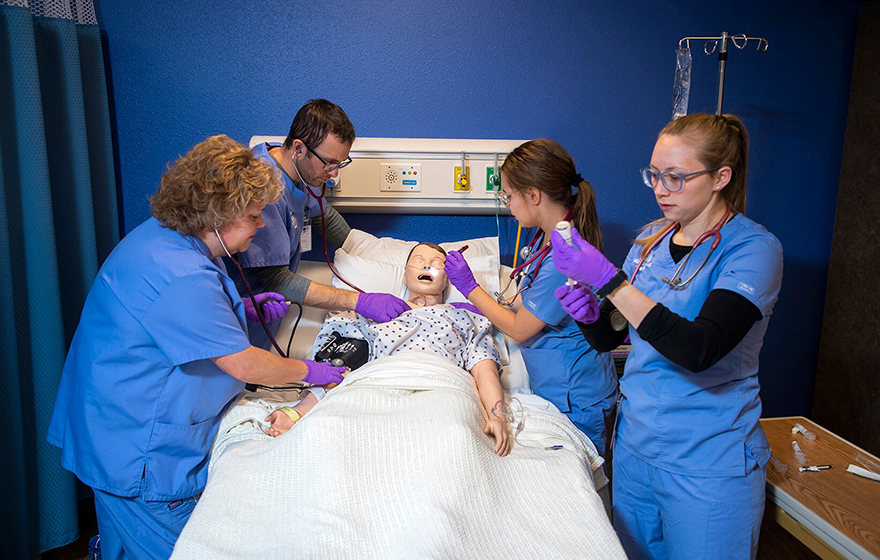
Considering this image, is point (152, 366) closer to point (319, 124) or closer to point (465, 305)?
point (319, 124)

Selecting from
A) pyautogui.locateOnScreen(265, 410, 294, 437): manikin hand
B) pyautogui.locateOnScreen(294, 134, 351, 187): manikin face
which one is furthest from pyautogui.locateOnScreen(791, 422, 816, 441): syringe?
pyautogui.locateOnScreen(294, 134, 351, 187): manikin face

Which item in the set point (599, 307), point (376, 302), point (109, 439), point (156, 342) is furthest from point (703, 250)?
point (109, 439)

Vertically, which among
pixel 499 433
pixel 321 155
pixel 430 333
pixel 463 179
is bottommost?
pixel 499 433

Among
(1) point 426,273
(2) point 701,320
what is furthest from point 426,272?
(2) point 701,320

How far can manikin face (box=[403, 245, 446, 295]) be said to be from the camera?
2029 mm

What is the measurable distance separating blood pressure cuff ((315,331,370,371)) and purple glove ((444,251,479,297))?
40cm

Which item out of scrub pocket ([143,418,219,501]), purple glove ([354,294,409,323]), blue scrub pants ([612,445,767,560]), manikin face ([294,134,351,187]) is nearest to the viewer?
blue scrub pants ([612,445,767,560])

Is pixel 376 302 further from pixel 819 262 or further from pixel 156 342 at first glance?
pixel 819 262

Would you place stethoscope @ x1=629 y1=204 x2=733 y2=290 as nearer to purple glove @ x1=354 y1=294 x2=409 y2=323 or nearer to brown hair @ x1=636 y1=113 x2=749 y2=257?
brown hair @ x1=636 y1=113 x2=749 y2=257

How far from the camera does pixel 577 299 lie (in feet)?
4.27

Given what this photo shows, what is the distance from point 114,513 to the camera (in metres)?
1.46

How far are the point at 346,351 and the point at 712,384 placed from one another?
44.2 inches

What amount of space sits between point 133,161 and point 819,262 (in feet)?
10.6

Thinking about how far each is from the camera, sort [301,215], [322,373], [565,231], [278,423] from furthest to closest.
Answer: [301,215], [322,373], [278,423], [565,231]
